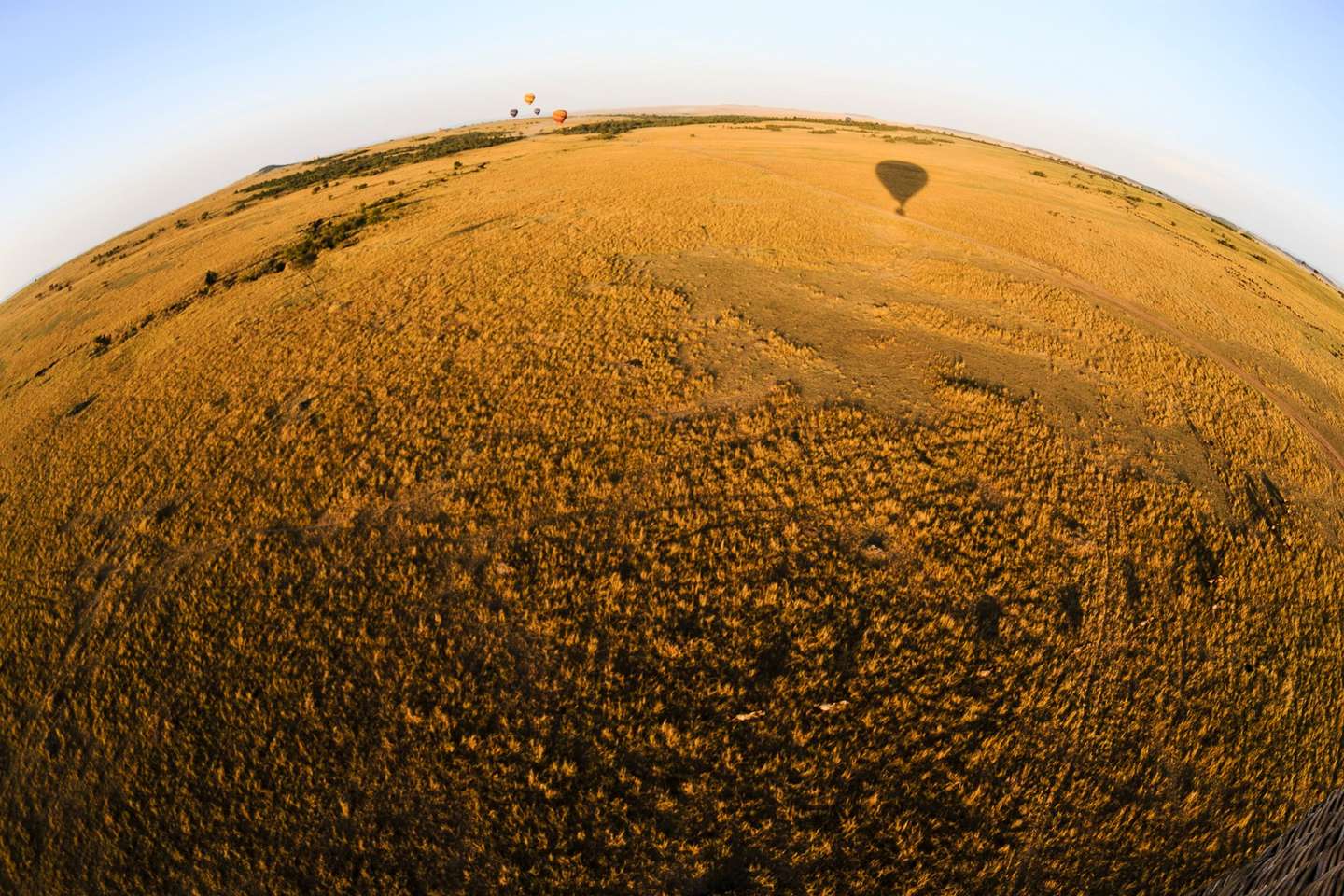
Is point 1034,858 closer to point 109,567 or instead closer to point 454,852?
point 454,852

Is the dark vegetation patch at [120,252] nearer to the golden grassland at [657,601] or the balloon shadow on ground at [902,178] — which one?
the golden grassland at [657,601]

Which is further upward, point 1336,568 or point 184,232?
point 184,232

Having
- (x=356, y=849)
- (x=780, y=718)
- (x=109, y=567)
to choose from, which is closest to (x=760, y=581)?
(x=780, y=718)

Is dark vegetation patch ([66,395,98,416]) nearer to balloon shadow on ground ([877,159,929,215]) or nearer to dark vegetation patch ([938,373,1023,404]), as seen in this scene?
dark vegetation patch ([938,373,1023,404])

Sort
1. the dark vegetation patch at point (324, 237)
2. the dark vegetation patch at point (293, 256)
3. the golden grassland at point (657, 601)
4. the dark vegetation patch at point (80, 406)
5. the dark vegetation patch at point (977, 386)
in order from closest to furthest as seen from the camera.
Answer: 1. the golden grassland at point (657, 601)
2. the dark vegetation patch at point (977, 386)
3. the dark vegetation patch at point (80, 406)
4. the dark vegetation patch at point (293, 256)
5. the dark vegetation patch at point (324, 237)

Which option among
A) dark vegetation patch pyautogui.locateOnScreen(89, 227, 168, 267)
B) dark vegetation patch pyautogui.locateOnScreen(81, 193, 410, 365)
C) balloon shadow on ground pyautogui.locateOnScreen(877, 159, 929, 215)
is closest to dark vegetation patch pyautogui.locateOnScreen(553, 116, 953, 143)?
balloon shadow on ground pyautogui.locateOnScreen(877, 159, 929, 215)

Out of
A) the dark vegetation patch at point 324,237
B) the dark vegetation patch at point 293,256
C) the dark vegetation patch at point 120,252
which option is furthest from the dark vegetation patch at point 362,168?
the dark vegetation patch at point 293,256
